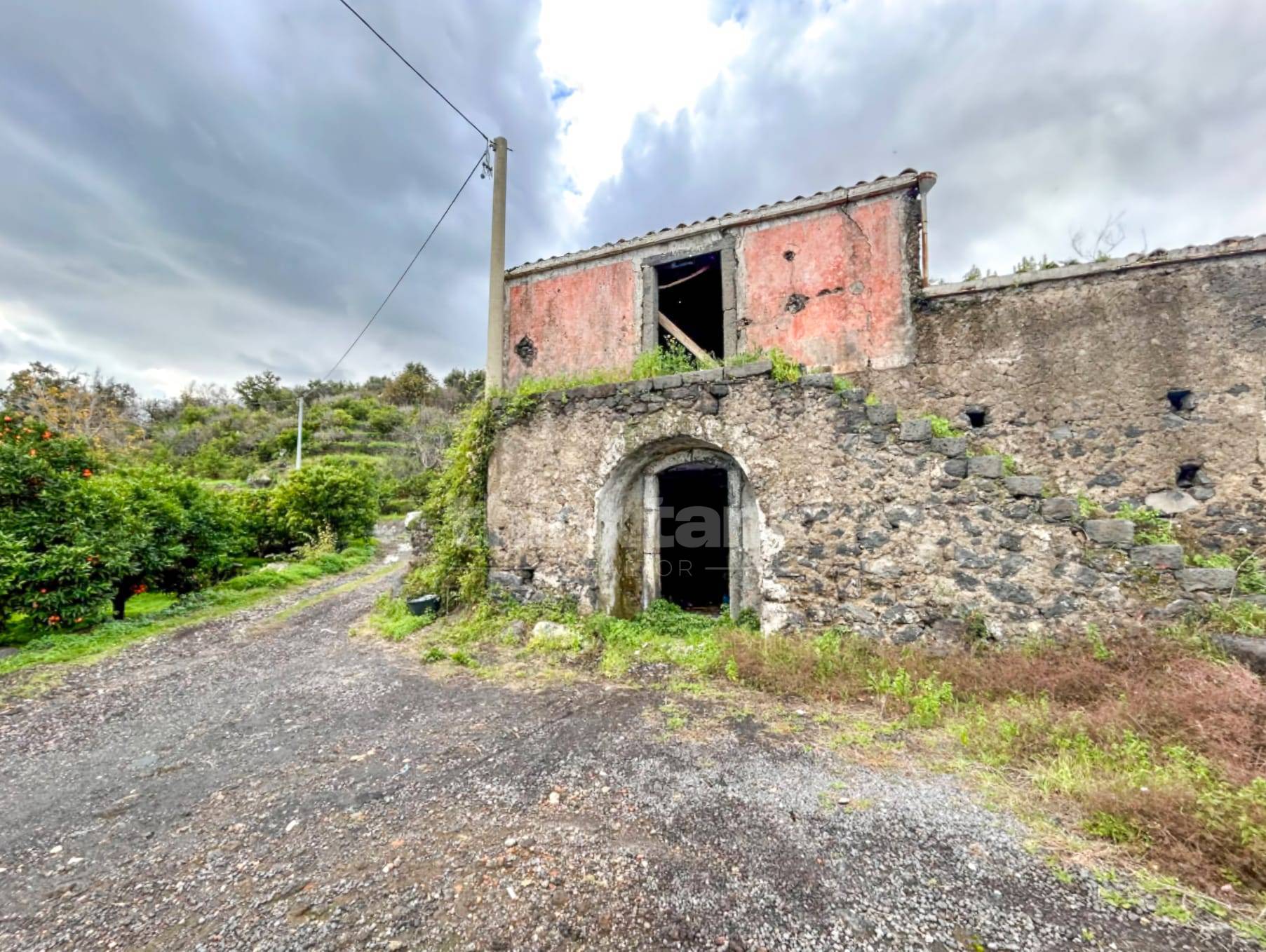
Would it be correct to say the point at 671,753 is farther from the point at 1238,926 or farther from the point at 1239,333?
the point at 1239,333

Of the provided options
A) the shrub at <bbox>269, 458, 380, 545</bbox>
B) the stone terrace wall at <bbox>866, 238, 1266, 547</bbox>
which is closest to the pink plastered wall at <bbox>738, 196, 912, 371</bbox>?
the stone terrace wall at <bbox>866, 238, 1266, 547</bbox>

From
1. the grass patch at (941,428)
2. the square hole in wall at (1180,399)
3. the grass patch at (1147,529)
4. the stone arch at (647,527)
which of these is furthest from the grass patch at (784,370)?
the square hole in wall at (1180,399)

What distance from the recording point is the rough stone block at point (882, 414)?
5.35 m

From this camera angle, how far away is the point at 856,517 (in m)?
5.42

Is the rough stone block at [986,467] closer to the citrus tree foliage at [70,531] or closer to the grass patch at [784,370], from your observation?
the grass patch at [784,370]

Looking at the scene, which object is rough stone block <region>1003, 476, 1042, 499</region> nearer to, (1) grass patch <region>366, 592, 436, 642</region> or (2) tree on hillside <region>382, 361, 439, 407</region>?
(1) grass patch <region>366, 592, 436, 642</region>

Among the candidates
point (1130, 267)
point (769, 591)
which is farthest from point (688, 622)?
point (1130, 267)

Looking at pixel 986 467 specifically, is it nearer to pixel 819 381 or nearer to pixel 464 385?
pixel 819 381

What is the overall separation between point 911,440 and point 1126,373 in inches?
125

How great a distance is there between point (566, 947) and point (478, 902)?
49 cm

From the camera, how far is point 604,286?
917 cm

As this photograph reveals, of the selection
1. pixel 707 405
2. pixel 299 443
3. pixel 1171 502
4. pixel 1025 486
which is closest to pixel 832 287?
pixel 707 405

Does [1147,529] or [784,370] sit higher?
[784,370]

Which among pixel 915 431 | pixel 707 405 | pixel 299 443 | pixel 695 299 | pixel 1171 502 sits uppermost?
pixel 695 299
